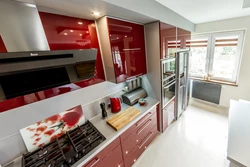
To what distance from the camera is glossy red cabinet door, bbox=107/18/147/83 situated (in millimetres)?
1307

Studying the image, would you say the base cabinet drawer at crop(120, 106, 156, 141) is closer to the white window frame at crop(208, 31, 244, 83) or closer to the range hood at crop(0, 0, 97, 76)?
the range hood at crop(0, 0, 97, 76)

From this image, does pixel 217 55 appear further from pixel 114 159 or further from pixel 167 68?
pixel 114 159

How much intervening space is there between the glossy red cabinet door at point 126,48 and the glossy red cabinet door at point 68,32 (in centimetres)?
26

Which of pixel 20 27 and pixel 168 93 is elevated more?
pixel 20 27

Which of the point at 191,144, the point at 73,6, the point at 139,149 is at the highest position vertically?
the point at 73,6

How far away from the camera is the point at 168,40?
176 centimetres

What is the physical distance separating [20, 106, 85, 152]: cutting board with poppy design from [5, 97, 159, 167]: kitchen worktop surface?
0.17 m

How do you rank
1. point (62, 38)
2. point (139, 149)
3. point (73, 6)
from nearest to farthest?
point (73, 6) < point (62, 38) < point (139, 149)

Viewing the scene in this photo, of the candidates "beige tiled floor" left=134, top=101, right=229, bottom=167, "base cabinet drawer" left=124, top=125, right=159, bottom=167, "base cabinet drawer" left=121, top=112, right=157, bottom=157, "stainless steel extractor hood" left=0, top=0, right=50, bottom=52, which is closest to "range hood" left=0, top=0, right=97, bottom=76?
"stainless steel extractor hood" left=0, top=0, right=50, bottom=52

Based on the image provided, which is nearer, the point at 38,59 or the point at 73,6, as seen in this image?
the point at 38,59

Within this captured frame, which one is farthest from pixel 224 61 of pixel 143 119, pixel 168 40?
pixel 143 119

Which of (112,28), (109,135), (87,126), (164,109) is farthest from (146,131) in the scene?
(112,28)

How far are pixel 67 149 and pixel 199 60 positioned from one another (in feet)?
12.1

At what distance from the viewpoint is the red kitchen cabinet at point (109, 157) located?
1.10 metres
